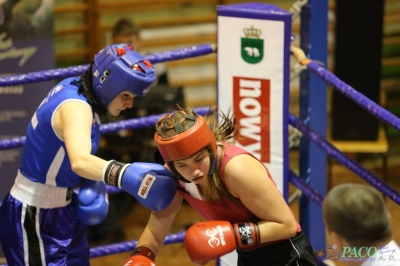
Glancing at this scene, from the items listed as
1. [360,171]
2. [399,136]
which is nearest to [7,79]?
[360,171]

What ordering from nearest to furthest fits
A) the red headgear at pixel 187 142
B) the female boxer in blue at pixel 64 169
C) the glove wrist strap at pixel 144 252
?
the red headgear at pixel 187 142
the glove wrist strap at pixel 144 252
the female boxer in blue at pixel 64 169

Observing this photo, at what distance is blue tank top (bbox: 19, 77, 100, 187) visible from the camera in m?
2.73

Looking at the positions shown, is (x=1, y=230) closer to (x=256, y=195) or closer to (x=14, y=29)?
(x=256, y=195)

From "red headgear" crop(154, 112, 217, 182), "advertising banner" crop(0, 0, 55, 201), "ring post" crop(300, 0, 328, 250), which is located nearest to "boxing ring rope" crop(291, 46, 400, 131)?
"ring post" crop(300, 0, 328, 250)

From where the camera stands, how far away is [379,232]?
2105 millimetres

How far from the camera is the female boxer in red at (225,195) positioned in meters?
2.36

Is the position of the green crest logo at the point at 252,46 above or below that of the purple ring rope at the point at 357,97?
above

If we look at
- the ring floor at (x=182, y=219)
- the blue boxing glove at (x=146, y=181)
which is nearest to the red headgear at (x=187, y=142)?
the blue boxing glove at (x=146, y=181)

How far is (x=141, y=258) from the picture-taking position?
8.32 feet

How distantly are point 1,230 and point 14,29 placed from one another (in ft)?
5.61

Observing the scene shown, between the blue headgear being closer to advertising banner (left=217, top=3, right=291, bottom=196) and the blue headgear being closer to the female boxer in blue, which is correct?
the female boxer in blue

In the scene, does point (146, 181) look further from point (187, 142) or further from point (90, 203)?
point (90, 203)

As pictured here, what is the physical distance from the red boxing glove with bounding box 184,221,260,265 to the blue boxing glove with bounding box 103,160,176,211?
170 millimetres

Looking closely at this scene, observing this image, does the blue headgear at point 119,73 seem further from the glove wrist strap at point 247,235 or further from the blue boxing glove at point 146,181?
the glove wrist strap at point 247,235
